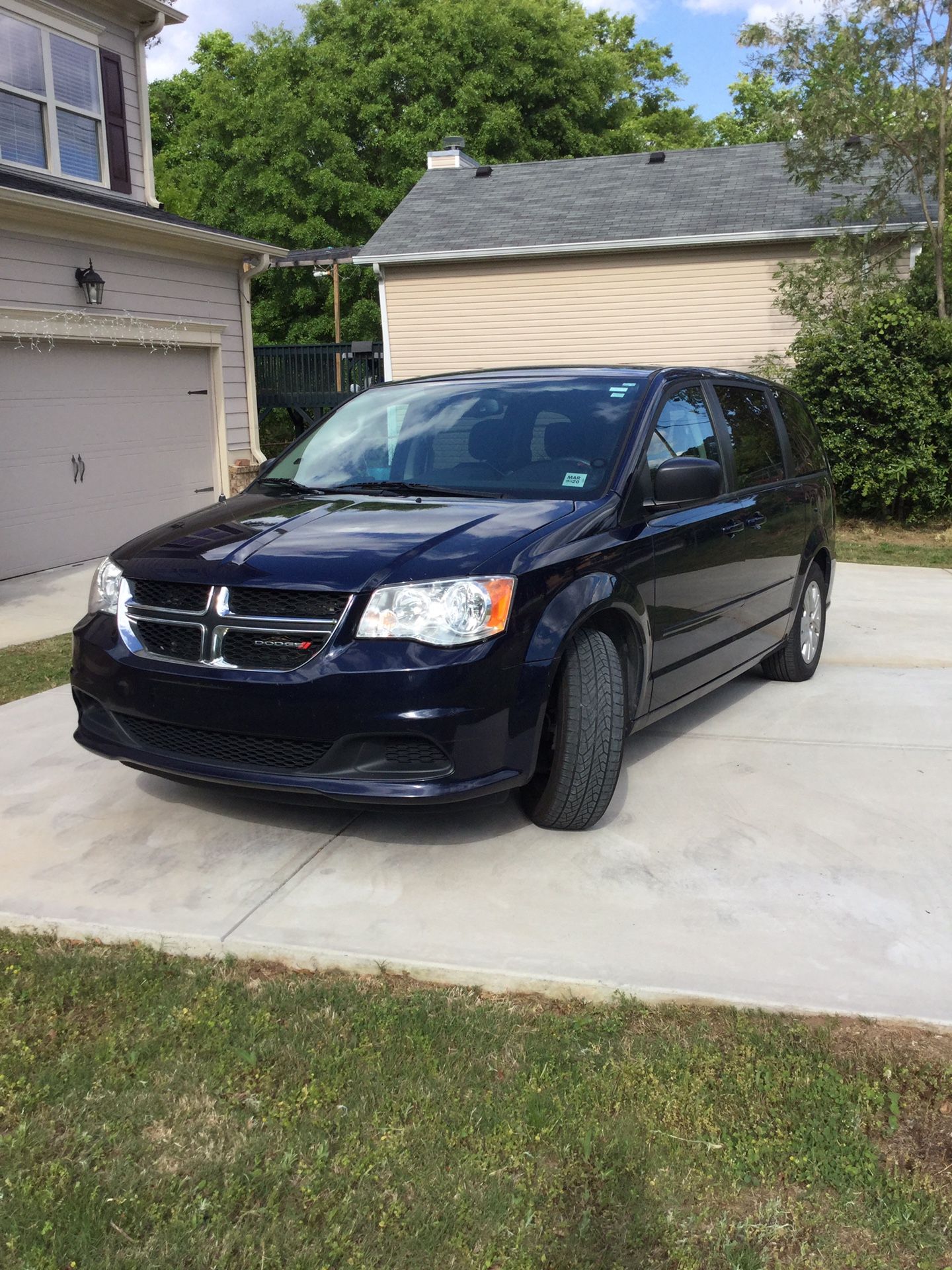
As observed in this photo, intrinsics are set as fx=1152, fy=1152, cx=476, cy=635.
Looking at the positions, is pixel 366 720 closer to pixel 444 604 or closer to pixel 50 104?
pixel 444 604

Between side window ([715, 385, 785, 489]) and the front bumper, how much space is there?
7.47ft

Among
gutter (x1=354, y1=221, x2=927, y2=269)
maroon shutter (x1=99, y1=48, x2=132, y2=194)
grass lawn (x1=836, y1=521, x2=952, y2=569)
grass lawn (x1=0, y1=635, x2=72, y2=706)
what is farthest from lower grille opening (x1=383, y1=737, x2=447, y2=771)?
gutter (x1=354, y1=221, x2=927, y2=269)

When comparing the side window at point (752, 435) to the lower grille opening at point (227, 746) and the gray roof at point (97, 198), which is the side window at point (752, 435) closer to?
the lower grille opening at point (227, 746)

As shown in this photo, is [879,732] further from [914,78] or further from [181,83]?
[181,83]

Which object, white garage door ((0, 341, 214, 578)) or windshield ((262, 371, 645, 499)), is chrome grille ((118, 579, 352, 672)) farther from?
white garage door ((0, 341, 214, 578))

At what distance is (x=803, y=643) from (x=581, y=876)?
304 centimetres

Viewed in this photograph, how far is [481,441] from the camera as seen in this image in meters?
4.71

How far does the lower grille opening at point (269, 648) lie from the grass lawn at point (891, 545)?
8.83 metres

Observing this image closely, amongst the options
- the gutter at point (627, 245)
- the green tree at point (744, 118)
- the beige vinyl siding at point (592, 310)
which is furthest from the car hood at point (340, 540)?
the green tree at point (744, 118)

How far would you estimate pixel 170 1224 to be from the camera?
223 centimetres

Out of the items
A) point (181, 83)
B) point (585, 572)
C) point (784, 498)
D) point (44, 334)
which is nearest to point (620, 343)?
point (44, 334)

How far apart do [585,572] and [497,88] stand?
1278 inches

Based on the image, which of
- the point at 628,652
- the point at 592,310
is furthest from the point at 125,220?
the point at 592,310

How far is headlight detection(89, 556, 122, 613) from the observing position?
160 inches
